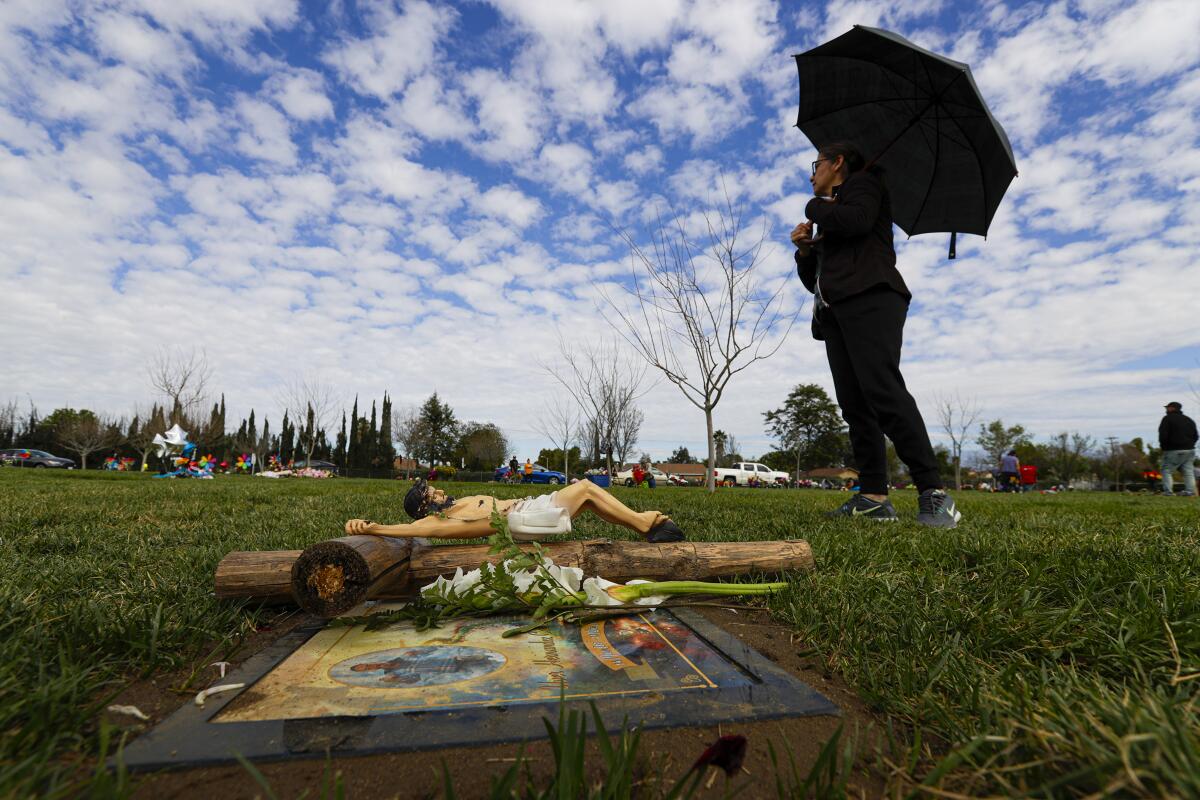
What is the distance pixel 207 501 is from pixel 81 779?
5.96m

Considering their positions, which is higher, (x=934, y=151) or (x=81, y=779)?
(x=934, y=151)

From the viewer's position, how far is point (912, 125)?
4.50 m

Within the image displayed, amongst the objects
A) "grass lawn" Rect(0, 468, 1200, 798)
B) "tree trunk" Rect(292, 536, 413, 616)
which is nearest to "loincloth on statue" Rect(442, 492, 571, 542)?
"tree trunk" Rect(292, 536, 413, 616)

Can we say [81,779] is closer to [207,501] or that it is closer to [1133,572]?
[1133,572]

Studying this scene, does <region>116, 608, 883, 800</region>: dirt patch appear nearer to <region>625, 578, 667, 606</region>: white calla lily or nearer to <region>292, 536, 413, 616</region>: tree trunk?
<region>292, 536, 413, 616</region>: tree trunk

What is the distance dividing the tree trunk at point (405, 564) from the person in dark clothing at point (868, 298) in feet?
5.37

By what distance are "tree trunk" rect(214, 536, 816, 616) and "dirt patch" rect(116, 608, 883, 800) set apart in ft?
2.26

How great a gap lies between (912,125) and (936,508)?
2838mm

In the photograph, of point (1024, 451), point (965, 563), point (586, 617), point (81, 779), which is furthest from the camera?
point (1024, 451)

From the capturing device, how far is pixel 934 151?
451 centimetres

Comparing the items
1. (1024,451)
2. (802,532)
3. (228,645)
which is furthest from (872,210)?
(1024,451)

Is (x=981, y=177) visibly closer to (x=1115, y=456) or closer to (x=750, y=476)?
(x=750, y=476)

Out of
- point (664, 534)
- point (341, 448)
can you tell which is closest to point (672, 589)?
point (664, 534)

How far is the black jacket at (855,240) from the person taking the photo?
13.2ft
